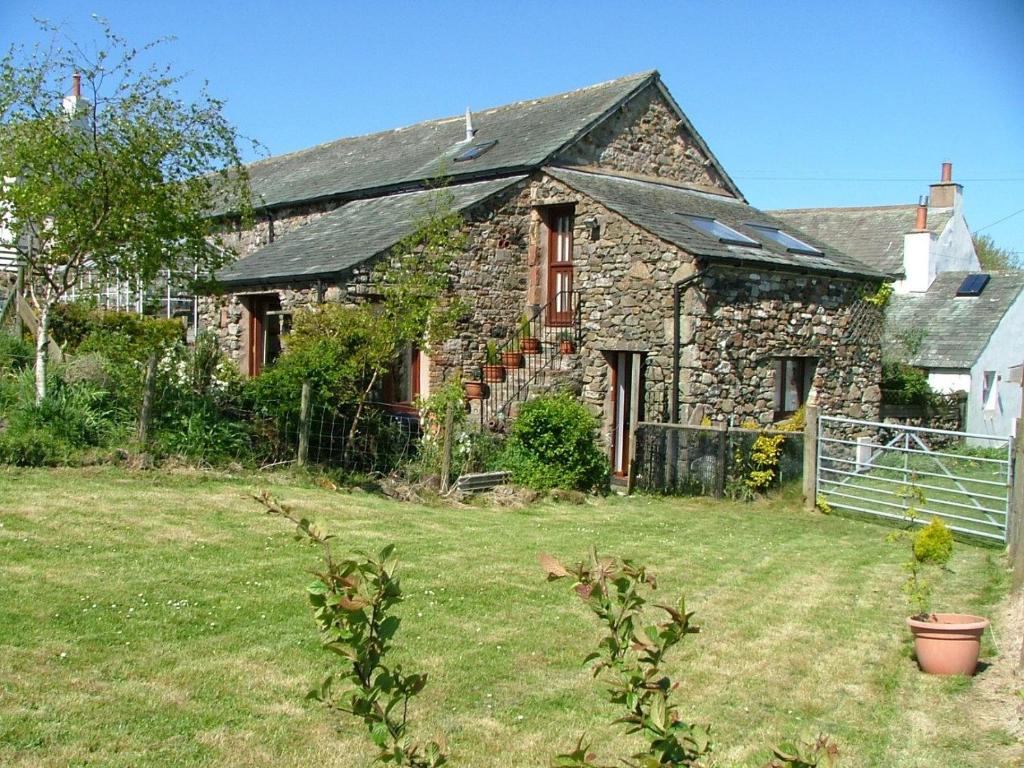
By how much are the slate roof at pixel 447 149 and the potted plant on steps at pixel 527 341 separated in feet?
9.34

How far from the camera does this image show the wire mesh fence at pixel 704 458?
15.4m

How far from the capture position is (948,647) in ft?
23.9

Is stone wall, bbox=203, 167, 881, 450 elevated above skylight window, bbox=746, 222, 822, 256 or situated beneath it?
situated beneath

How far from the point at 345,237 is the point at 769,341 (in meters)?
7.63

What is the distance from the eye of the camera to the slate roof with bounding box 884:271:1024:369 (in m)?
25.2

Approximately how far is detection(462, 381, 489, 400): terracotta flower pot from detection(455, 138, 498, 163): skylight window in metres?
5.18

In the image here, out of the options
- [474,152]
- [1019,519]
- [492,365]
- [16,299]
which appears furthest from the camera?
[474,152]

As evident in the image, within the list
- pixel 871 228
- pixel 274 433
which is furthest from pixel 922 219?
pixel 274 433

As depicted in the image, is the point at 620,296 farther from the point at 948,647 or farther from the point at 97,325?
the point at 948,647

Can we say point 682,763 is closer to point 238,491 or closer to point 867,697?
point 867,697

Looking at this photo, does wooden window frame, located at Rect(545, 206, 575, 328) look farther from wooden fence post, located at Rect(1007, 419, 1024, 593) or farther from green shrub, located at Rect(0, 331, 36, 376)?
wooden fence post, located at Rect(1007, 419, 1024, 593)

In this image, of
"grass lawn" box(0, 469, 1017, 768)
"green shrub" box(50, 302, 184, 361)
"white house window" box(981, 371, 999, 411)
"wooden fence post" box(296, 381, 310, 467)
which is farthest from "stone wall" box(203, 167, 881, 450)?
"white house window" box(981, 371, 999, 411)

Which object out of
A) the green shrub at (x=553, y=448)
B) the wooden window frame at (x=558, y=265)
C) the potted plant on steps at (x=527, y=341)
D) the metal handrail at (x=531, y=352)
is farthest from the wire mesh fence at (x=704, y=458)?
the wooden window frame at (x=558, y=265)

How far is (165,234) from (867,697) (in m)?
10.5
